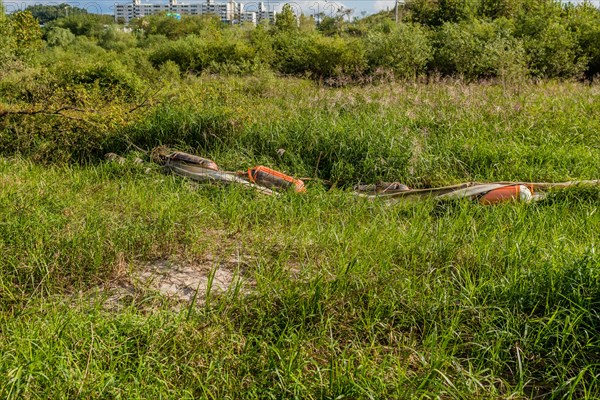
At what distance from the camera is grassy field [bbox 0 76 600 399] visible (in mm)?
2518

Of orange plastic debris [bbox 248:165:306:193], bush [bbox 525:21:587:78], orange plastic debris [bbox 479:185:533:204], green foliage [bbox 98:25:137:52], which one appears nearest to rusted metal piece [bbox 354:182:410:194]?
orange plastic debris [bbox 248:165:306:193]

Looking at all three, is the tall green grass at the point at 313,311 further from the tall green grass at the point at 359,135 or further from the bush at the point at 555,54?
the bush at the point at 555,54

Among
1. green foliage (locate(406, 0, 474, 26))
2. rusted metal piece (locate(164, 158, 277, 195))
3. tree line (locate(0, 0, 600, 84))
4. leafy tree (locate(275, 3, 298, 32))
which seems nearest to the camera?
rusted metal piece (locate(164, 158, 277, 195))

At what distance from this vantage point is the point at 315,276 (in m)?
3.32

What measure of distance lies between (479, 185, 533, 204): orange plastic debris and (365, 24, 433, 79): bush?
934 centimetres

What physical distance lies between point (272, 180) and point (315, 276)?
2.30 metres

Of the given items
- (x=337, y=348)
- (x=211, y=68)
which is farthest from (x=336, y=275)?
(x=211, y=68)

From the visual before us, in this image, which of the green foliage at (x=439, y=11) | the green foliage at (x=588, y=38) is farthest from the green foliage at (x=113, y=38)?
the green foliage at (x=588, y=38)

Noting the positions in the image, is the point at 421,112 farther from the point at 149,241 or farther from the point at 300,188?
the point at 149,241

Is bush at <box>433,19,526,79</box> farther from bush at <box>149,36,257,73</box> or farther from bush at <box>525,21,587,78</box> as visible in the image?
bush at <box>149,36,257,73</box>

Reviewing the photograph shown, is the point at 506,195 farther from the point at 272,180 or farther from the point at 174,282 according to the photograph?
the point at 174,282

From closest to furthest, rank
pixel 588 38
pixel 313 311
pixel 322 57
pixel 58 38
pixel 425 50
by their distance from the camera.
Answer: pixel 313 311, pixel 425 50, pixel 588 38, pixel 322 57, pixel 58 38

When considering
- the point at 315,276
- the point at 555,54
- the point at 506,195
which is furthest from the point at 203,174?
the point at 555,54

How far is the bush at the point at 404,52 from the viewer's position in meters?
14.2
